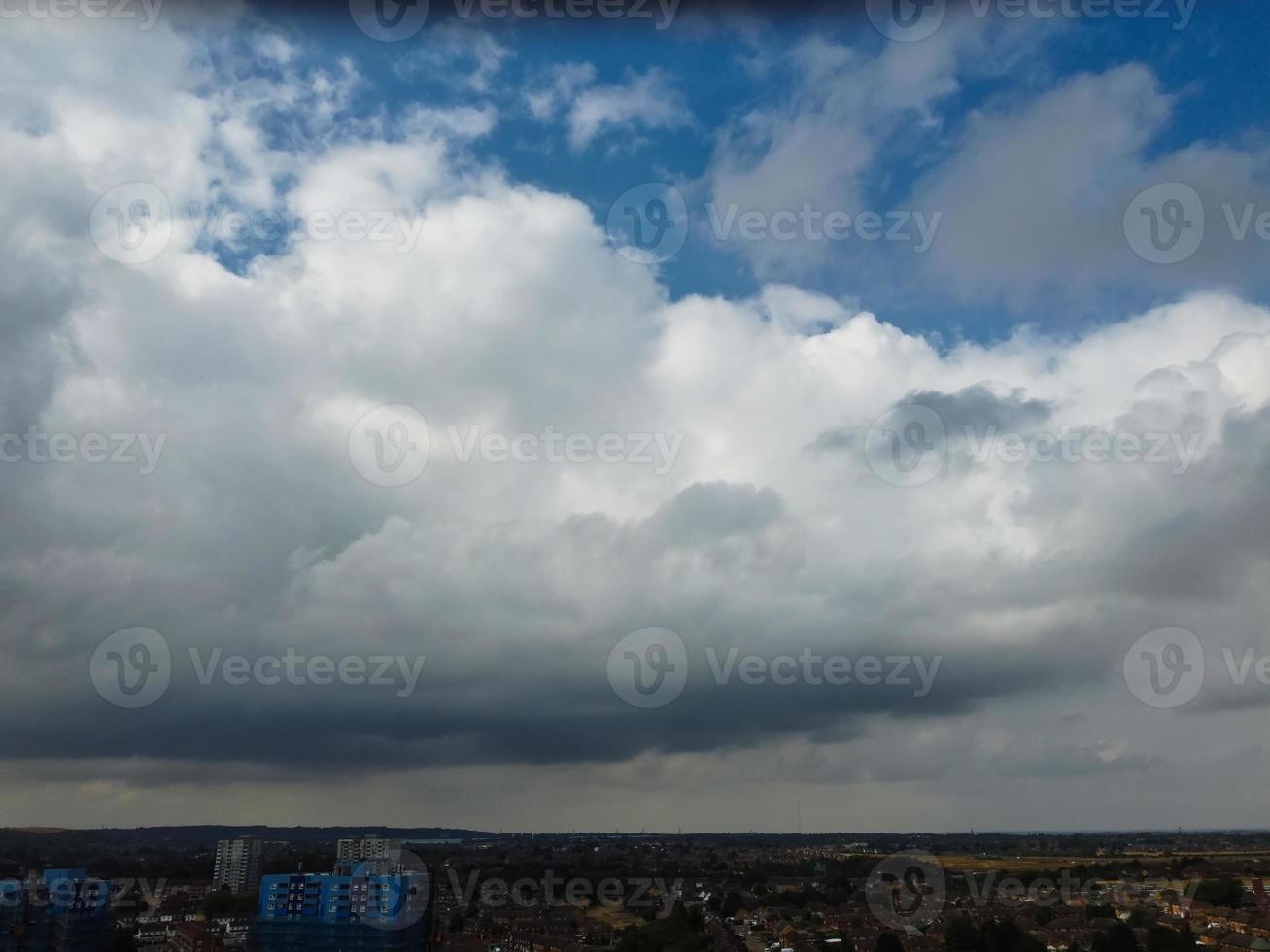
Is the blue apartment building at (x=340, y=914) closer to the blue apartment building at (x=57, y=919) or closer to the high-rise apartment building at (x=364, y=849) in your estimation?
the blue apartment building at (x=57, y=919)

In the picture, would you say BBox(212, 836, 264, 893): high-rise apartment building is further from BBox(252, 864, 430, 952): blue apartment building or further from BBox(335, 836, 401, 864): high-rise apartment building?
BBox(252, 864, 430, 952): blue apartment building

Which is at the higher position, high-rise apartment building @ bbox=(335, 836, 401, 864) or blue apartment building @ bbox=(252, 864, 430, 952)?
blue apartment building @ bbox=(252, 864, 430, 952)

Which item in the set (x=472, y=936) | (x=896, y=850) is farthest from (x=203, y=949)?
(x=896, y=850)

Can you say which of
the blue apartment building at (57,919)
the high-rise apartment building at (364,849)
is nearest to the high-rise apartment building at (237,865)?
the high-rise apartment building at (364,849)

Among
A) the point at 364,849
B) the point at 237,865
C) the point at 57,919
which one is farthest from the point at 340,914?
the point at 364,849

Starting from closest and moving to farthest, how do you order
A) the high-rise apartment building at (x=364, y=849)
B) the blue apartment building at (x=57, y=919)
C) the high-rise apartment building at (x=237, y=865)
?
the blue apartment building at (x=57, y=919), the high-rise apartment building at (x=237, y=865), the high-rise apartment building at (x=364, y=849)

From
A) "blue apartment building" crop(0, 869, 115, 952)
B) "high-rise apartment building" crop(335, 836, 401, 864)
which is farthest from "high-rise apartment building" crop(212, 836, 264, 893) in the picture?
"blue apartment building" crop(0, 869, 115, 952)

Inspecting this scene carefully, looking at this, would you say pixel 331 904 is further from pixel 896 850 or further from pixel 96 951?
pixel 896 850
